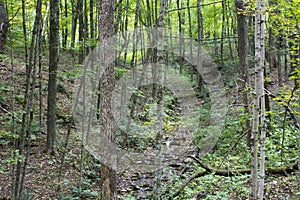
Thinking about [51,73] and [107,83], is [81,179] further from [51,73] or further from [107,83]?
[51,73]

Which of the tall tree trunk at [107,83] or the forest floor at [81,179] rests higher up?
the tall tree trunk at [107,83]

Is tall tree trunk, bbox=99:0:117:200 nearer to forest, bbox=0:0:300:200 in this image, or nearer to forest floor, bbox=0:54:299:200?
forest, bbox=0:0:300:200

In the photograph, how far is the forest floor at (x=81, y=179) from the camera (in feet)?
18.5

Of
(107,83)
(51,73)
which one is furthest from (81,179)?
(51,73)

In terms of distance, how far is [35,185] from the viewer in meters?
6.27

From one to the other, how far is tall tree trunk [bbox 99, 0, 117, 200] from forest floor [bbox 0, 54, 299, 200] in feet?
3.75

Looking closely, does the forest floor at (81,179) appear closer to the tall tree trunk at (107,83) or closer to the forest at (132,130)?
the forest at (132,130)

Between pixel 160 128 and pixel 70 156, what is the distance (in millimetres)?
3561

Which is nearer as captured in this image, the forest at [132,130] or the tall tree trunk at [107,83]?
the forest at [132,130]

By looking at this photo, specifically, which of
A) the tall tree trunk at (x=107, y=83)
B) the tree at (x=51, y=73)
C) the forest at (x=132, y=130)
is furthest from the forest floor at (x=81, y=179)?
the tall tree trunk at (x=107, y=83)

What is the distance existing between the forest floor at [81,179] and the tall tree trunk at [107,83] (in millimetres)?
1143

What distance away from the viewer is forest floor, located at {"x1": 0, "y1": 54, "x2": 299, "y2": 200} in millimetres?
5625

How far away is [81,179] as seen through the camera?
6.45 metres

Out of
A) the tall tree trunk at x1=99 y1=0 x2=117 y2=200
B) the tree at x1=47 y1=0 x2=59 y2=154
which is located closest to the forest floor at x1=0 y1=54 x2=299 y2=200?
the tree at x1=47 y1=0 x2=59 y2=154
